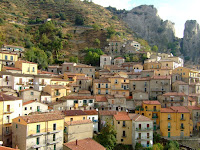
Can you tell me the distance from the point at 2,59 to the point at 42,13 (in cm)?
6025

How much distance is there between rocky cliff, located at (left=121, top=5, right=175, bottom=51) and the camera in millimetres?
101625

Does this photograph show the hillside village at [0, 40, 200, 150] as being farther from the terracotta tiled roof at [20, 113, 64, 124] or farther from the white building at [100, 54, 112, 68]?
the white building at [100, 54, 112, 68]

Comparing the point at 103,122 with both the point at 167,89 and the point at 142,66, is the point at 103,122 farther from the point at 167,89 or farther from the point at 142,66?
the point at 142,66

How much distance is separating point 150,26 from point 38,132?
315 ft

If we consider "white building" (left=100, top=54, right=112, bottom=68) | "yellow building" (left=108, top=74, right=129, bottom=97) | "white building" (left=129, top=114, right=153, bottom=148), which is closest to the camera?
"white building" (left=129, top=114, right=153, bottom=148)

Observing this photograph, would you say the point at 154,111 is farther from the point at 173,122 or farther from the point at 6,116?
the point at 6,116


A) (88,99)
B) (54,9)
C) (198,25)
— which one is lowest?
(88,99)

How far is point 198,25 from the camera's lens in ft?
328

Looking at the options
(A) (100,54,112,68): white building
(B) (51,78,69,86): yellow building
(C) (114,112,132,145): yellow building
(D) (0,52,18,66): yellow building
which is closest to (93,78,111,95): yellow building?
(B) (51,78,69,86): yellow building

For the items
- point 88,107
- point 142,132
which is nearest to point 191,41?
point 88,107

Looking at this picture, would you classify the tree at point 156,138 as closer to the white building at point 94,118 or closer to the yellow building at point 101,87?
the white building at point 94,118

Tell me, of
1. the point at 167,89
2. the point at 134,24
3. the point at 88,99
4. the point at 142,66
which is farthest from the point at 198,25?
the point at 88,99

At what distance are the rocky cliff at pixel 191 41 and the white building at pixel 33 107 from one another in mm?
74879

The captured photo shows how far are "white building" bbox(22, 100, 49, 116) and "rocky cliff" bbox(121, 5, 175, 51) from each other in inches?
2934
